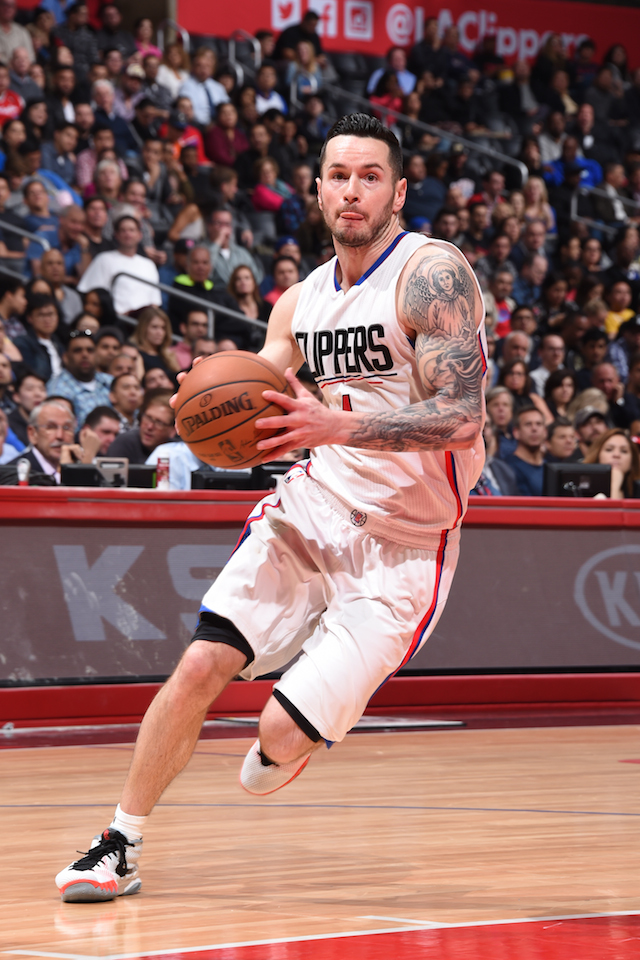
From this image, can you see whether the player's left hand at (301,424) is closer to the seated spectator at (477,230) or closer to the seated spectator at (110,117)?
the seated spectator at (110,117)

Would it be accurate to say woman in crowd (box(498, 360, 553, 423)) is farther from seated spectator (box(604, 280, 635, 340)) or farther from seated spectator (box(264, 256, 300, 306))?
seated spectator (box(604, 280, 635, 340))

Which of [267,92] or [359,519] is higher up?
[267,92]

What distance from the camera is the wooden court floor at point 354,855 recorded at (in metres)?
3.25

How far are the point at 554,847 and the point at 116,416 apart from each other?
5379 mm

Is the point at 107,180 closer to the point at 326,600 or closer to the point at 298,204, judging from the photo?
the point at 298,204

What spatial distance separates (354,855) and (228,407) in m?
1.79

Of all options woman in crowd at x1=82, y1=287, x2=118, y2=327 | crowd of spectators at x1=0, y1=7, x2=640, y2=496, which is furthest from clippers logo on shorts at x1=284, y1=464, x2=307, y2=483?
woman in crowd at x1=82, y1=287, x2=118, y2=327

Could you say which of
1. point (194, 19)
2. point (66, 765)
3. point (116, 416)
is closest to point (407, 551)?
point (66, 765)

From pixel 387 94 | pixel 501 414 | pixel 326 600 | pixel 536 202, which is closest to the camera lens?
pixel 326 600

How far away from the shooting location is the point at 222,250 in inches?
519

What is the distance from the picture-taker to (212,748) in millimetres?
6660

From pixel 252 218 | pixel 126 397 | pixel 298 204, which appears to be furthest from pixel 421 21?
pixel 126 397

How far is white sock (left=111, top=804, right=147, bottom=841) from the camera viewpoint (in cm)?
377

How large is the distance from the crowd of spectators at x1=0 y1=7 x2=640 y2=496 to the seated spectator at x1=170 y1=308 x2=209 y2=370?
2 centimetres
